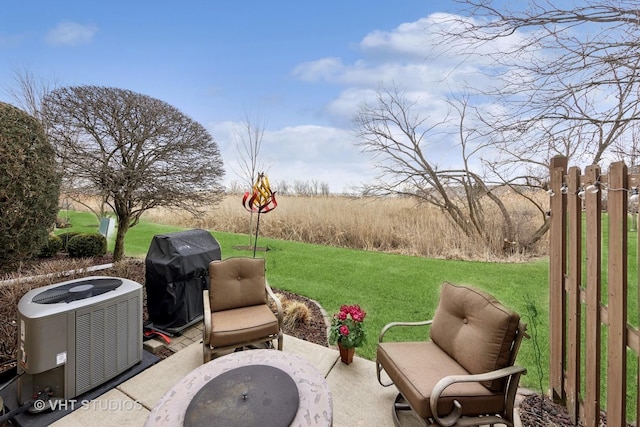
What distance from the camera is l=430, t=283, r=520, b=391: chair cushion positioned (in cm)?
169

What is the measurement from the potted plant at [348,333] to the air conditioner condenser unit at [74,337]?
1850 mm

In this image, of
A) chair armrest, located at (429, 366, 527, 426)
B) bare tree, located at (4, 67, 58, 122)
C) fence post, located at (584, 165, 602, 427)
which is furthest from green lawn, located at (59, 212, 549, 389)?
bare tree, located at (4, 67, 58, 122)

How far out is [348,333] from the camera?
247 centimetres

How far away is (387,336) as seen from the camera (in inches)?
120

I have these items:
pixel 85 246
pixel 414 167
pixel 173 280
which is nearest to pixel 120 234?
pixel 85 246

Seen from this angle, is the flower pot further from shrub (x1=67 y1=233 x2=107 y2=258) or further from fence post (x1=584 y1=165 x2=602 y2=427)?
shrub (x1=67 y1=233 x2=107 y2=258)

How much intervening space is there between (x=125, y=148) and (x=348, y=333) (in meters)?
4.45

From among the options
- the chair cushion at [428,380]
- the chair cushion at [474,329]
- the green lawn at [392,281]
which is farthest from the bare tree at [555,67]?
the chair cushion at [428,380]

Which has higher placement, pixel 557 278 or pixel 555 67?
pixel 555 67

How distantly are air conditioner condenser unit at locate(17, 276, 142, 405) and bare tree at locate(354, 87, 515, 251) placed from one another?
723 cm

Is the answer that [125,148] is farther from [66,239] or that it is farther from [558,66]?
[558,66]

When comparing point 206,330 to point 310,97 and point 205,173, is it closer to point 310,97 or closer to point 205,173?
point 205,173

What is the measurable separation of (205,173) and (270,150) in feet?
8.40

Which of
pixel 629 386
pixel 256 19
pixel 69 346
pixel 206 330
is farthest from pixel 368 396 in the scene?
pixel 256 19
